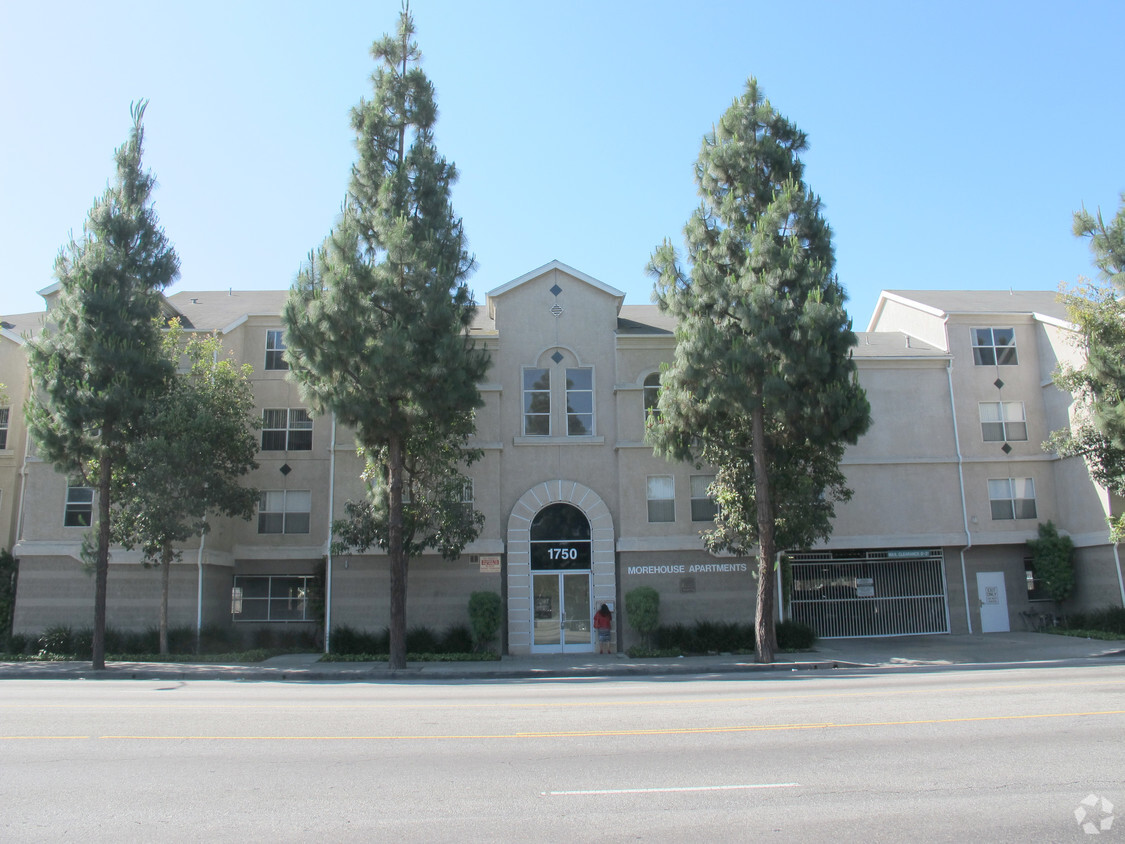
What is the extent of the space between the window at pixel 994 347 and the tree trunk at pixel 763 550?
10.9 metres

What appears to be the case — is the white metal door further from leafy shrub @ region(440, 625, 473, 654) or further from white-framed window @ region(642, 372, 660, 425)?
leafy shrub @ region(440, 625, 473, 654)

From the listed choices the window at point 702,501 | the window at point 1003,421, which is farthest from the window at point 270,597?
the window at point 1003,421

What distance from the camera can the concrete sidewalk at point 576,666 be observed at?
19922mm

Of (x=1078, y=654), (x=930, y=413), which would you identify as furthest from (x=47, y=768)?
(x=930, y=413)

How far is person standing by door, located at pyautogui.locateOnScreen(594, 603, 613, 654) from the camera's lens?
24234 mm

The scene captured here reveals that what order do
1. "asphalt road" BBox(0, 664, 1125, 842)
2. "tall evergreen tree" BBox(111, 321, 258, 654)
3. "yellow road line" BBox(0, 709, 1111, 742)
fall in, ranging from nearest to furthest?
"asphalt road" BBox(0, 664, 1125, 842), "yellow road line" BBox(0, 709, 1111, 742), "tall evergreen tree" BBox(111, 321, 258, 654)

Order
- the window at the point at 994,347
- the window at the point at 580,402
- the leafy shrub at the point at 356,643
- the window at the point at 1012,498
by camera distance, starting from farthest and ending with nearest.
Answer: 1. the window at the point at 994,347
2. the window at the point at 1012,498
3. the window at the point at 580,402
4. the leafy shrub at the point at 356,643

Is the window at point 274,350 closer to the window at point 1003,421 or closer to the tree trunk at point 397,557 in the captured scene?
the tree trunk at point 397,557

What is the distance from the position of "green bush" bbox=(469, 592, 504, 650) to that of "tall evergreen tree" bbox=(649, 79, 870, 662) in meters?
6.28

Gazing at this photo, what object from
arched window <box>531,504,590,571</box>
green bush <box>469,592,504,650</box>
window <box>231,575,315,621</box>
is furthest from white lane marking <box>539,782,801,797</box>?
window <box>231,575,315,621</box>

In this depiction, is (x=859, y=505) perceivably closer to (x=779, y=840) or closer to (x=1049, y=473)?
(x=1049, y=473)

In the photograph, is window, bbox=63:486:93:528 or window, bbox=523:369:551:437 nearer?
window, bbox=63:486:93:528

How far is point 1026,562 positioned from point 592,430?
1491 centimetres

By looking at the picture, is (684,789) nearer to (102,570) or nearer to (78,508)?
(102,570)
